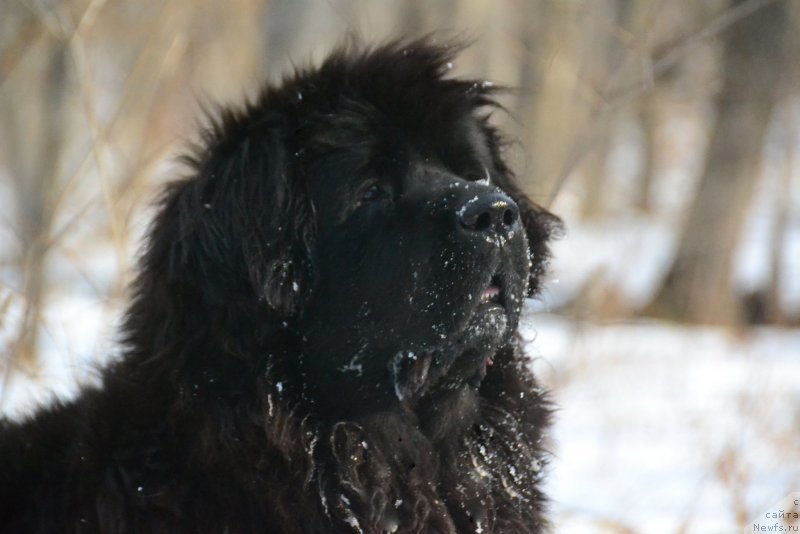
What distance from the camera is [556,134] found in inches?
864

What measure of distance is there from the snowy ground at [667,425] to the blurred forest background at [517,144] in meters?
0.09

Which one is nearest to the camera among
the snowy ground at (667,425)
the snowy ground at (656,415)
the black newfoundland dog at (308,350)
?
the black newfoundland dog at (308,350)

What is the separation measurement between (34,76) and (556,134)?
41.0 ft

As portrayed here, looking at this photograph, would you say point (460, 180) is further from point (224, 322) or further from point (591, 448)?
point (591, 448)

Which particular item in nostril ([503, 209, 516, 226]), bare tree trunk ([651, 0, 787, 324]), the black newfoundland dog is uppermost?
bare tree trunk ([651, 0, 787, 324])

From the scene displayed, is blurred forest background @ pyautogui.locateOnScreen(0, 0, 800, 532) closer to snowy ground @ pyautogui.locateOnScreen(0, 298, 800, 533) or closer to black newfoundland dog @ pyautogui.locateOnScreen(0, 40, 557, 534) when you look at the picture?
snowy ground @ pyautogui.locateOnScreen(0, 298, 800, 533)

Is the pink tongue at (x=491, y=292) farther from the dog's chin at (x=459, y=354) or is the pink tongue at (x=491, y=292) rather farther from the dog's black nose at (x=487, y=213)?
the dog's black nose at (x=487, y=213)

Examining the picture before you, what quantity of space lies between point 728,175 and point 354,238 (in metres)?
10.9

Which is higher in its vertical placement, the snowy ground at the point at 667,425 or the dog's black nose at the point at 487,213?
the snowy ground at the point at 667,425

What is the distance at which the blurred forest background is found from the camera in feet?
17.3

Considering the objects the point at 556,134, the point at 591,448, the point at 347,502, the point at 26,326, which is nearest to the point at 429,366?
the point at 347,502

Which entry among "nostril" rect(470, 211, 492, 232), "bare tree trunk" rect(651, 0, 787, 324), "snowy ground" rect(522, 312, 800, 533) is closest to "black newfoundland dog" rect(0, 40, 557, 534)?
"nostril" rect(470, 211, 492, 232)

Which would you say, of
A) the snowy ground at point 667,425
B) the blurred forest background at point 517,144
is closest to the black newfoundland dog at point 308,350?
the blurred forest background at point 517,144

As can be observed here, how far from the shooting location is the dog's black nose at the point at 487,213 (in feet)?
10.3
